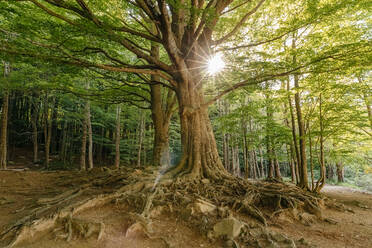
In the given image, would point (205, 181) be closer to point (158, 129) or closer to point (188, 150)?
point (188, 150)

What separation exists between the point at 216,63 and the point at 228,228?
5388mm

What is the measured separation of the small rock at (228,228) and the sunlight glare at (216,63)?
4903mm

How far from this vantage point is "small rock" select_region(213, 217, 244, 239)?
290 cm

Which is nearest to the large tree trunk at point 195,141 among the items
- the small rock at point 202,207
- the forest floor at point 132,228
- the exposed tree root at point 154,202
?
the exposed tree root at point 154,202

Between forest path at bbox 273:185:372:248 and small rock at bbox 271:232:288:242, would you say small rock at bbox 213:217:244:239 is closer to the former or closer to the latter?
small rock at bbox 271:232:288:242

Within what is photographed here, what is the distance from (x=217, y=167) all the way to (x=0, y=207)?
5.63 meters

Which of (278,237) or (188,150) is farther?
(188,150)

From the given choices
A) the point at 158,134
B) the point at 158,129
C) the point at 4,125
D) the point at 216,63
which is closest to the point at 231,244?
the point at 216,63

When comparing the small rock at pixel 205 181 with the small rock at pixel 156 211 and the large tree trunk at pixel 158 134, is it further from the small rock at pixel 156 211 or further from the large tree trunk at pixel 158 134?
the large tree trunk at pixel 158 134

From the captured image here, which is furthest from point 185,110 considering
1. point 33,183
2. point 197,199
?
point 33,183

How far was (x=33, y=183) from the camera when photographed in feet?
20.3

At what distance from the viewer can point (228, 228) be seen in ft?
9.76

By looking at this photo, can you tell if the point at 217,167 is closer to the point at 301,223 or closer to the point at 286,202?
the point at 286,202

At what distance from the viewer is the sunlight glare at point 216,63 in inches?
244
